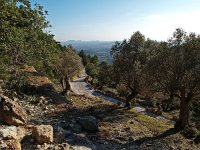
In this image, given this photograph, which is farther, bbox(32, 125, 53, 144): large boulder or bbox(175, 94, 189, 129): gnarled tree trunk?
bbox(175, 94, 189, 129): gnarled tree trunk

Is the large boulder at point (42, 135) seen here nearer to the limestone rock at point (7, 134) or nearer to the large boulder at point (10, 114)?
the limestone rock at point (7, 134)

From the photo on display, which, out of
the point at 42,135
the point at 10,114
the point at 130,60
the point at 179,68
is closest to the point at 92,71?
the point at 130,60

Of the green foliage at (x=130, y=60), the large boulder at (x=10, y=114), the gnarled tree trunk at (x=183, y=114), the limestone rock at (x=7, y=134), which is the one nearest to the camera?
the limestone rock at (x=7, y=134)

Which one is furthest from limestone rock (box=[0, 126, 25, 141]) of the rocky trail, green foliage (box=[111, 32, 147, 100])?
green foliage (box=[111, 32, 147, 100])

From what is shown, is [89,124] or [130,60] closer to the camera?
[89,124]

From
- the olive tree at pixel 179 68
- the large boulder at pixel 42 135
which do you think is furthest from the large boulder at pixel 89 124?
the olive tree at pixel 179 68

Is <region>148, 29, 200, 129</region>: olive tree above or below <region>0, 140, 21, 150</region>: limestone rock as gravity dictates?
above

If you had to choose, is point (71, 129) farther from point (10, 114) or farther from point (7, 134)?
point (7, 134)

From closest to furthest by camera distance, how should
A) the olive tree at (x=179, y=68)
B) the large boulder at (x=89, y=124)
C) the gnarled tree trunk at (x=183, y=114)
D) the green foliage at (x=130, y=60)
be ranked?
the large boulder at (x=89, y=124)
the olive tree at (x=179, y=68)
the gnarled tree trunk at (x=183, y=114)
the green foliage at (x=130, y=60)

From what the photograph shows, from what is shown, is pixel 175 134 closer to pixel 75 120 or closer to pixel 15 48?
pixel 75 120

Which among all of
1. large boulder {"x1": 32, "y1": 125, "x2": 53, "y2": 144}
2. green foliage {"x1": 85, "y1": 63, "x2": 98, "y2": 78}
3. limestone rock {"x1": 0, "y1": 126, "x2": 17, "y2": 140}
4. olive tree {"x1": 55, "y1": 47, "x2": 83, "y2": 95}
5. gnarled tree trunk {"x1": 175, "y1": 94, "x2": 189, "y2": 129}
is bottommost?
green foliage {"x1": 85, "y1": 63, "x2": 98, "y2": 78}

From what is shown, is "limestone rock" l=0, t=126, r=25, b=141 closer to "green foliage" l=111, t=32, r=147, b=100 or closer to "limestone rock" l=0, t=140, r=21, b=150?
"limestone rock" l=0, t=140, r=21, b=150

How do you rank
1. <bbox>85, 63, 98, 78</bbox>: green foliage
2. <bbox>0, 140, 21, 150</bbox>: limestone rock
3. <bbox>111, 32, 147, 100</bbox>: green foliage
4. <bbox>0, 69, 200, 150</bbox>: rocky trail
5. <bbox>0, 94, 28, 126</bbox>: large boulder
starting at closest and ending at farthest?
1. <bbox>0, 140, 21, 150</bbox>: limestone rock
2. <bbox>0, 69, 200, 150</bbox>: rocky trail
3. <bbox>0, 94, 28, 126</bbox>: large boulder
4. <bbox>111, 32, 147, 100</bbox>: green foliage
5. <bbox>85, 63, 98, 78</bbox>: green foliage

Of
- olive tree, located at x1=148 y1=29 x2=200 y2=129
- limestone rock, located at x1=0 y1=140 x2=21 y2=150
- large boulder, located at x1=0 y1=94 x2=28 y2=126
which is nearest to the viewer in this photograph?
limestone rock, located at x1=0 y1=140 x2=21 y2=150
